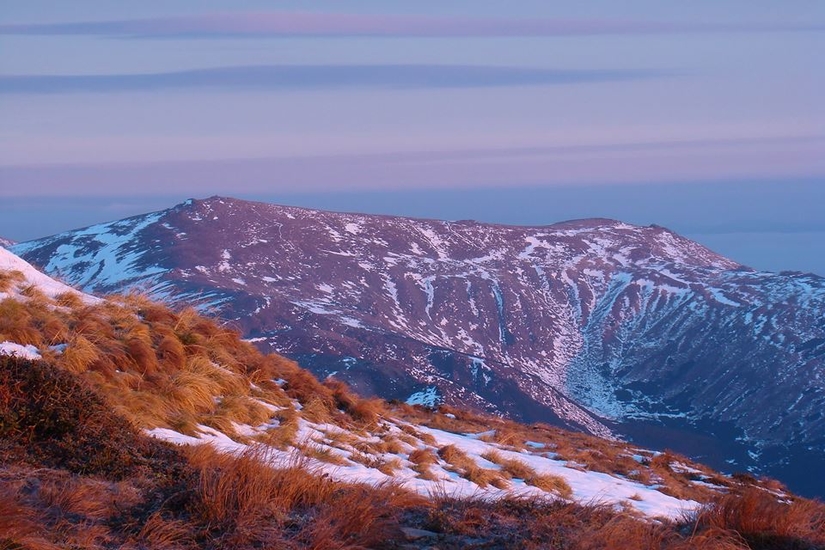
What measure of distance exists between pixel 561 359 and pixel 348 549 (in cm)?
6335

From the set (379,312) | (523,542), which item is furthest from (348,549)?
(379,312)

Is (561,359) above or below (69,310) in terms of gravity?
below

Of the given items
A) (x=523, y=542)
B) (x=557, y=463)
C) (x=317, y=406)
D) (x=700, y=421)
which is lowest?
(x=700, y=421)

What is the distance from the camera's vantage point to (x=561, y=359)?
68062mm

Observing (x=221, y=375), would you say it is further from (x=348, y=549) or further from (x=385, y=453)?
(x=348, y=549)

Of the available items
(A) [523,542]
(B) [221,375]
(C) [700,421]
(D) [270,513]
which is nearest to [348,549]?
(D) [270,513]

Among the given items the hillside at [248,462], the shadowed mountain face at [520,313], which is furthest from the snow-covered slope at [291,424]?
the shadowed mountain face at [520,313]

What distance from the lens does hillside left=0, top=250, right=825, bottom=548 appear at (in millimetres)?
6137

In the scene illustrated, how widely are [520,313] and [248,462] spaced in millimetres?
66788

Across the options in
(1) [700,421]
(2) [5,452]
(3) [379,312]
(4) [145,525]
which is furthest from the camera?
(3) [379,312]

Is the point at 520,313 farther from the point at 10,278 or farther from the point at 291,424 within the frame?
the point at 291,424

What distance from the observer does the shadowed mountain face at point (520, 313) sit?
1954 inches

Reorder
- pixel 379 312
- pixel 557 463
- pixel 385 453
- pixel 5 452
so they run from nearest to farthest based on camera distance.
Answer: pixel 5 452 < pixel 385 453 < pixel 557 463 < pixel 379 312

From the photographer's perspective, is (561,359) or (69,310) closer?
(69,310)
